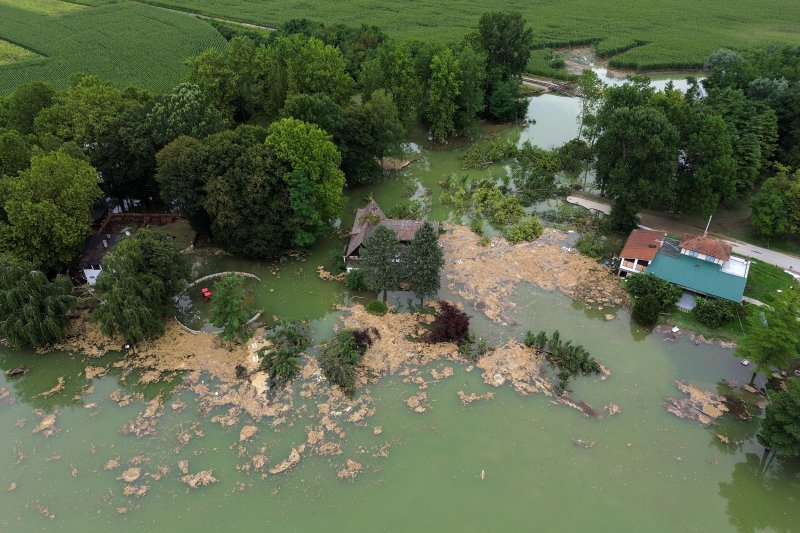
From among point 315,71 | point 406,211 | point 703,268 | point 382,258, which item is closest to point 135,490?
point 382,258

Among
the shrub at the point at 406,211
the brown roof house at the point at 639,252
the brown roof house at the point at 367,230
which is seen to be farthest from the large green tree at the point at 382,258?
the brown roof house at the point at 639,252

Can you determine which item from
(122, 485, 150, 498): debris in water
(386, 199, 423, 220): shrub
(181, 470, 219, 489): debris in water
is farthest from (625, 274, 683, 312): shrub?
(122, 485, 150, 498): debris in water

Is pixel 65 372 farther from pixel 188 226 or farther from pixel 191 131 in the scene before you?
pixel 191 131

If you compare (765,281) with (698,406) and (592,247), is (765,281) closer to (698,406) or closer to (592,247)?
(592,247)

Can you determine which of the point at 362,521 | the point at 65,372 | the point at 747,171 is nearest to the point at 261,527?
the point at 362,521

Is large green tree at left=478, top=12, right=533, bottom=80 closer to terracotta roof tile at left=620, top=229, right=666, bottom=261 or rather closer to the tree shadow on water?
terracotta roof tile at left=620, top=229, right=666, bottom=261

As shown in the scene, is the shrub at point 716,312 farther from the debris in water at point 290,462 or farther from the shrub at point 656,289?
the debris in water at point 290,462
